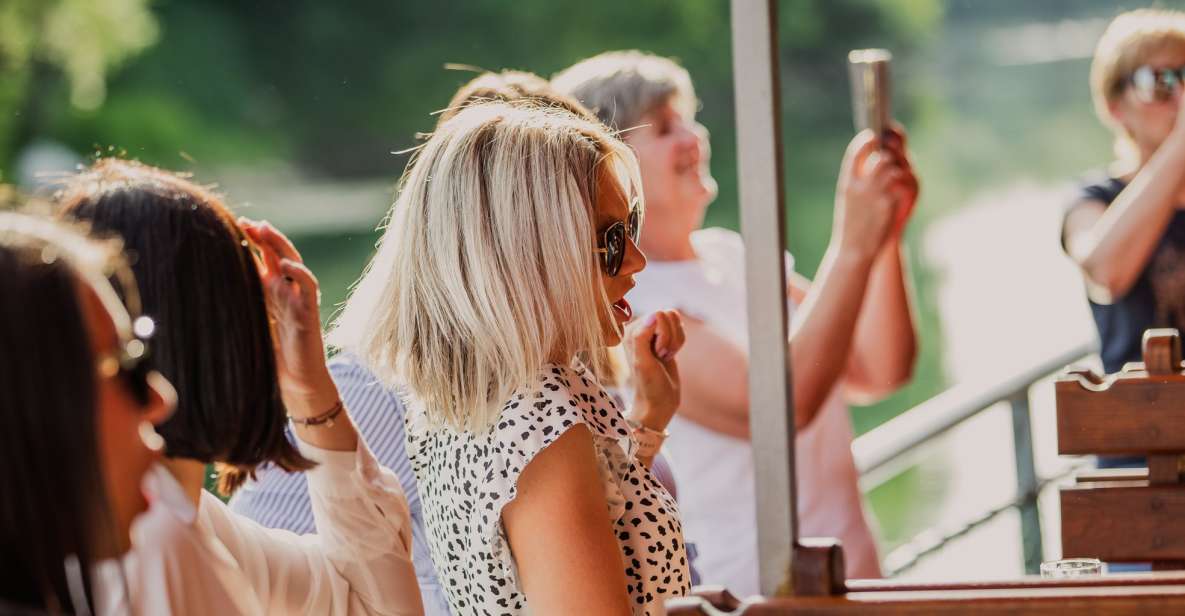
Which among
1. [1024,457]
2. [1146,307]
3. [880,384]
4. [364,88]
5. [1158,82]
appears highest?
[364,88]

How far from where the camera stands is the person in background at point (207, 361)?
111 centimetres

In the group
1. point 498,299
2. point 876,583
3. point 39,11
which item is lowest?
point 876,583

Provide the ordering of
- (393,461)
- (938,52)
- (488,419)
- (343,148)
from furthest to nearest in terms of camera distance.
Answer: (938,52) < (343,148) < (393,461) < (488,419)

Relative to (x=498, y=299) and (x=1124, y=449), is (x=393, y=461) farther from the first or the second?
(x=1124, y=449)

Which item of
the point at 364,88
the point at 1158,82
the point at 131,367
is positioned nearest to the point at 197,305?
the point at 131,367

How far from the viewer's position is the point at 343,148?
20.0 m

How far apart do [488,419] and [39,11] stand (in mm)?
18131

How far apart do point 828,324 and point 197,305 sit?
104 centimetres

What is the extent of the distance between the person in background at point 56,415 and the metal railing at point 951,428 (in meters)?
1.51

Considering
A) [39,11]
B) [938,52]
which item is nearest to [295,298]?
[39,11]

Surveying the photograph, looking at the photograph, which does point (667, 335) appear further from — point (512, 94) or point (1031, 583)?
point (1031, 583)

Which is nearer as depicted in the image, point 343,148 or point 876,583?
point 876,583

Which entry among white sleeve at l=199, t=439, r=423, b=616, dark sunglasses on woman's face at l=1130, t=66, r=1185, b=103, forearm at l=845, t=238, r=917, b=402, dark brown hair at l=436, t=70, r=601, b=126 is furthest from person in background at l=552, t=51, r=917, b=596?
white sleeve at l=199, t=439, r=423, b=616

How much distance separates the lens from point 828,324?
1.95 m
